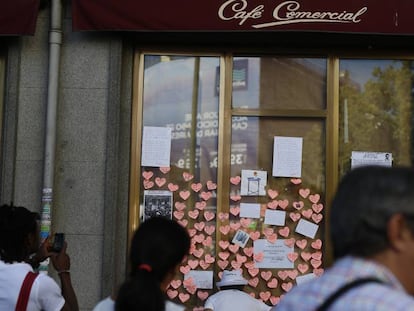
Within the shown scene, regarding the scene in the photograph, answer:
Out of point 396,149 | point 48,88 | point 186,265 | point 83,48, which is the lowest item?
point 186,265

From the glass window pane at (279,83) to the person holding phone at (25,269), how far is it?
3.32 m

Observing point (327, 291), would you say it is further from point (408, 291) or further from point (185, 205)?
point (185, 205)

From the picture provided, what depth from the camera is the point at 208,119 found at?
7031 millimetres

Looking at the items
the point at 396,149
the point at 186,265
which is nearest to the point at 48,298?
the point at 186,265

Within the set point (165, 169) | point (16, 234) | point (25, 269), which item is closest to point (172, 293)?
point (165, 169)

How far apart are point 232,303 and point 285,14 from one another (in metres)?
2.75

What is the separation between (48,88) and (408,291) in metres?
5.27

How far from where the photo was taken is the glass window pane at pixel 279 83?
278 inches

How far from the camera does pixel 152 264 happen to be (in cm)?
276

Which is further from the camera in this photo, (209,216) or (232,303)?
(209,216)

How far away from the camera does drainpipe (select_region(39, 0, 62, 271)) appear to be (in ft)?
20.8

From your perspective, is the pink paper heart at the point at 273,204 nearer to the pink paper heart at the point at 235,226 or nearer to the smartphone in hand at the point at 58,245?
the pink paper heart at the point at 235,226

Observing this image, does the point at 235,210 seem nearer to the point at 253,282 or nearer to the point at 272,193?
the point at 272,193

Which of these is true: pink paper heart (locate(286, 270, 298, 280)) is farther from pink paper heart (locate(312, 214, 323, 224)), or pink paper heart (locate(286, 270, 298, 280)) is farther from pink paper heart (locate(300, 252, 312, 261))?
pink paper heart (locate(312, 214, 323, 224))
